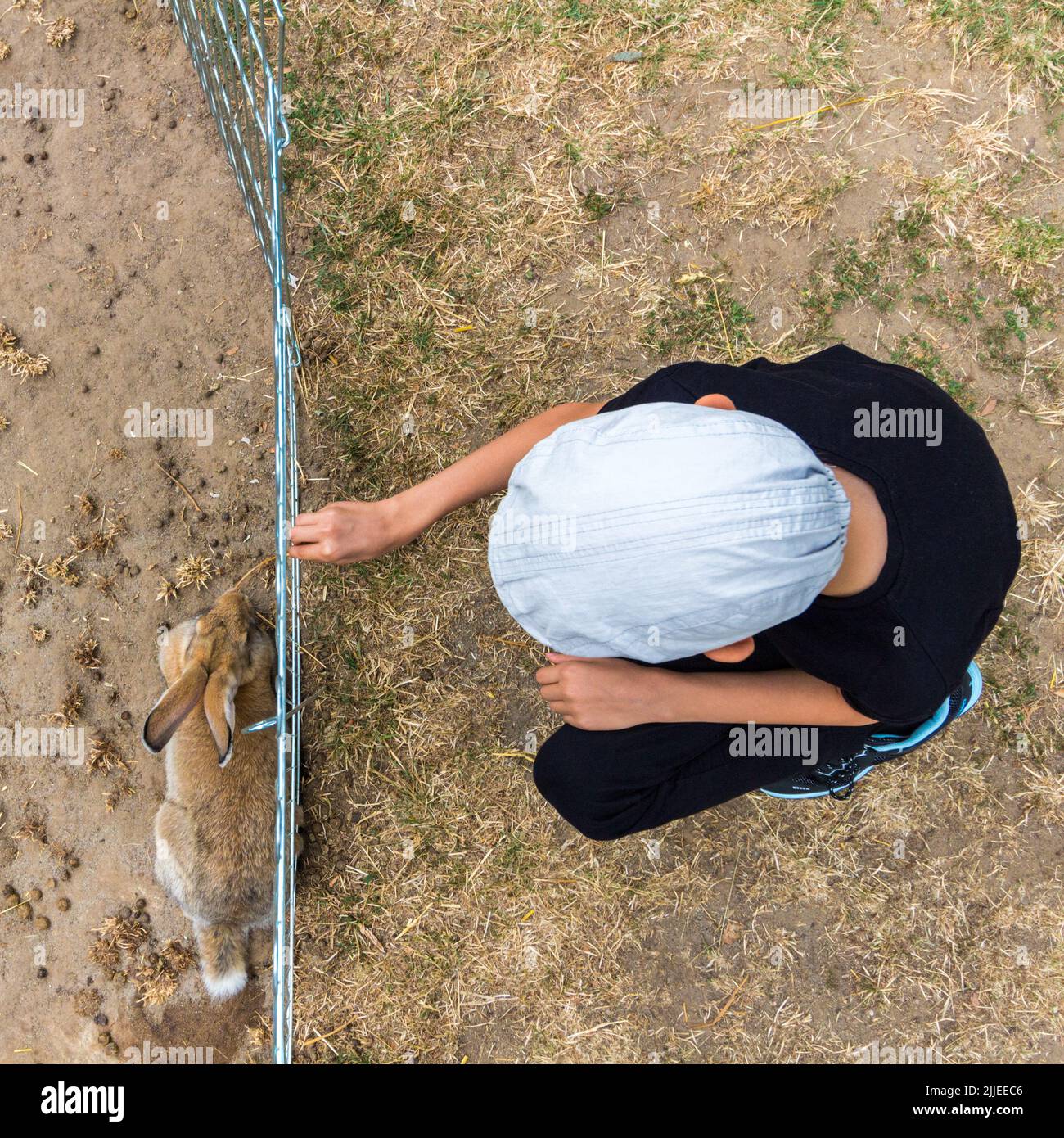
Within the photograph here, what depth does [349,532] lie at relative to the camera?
248 centimetres

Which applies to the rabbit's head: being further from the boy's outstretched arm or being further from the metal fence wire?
the boy's outstretched arm

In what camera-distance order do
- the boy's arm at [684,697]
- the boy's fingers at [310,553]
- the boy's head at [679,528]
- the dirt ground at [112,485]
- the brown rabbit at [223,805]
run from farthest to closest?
the dirt ground at [112,485]
the brown rabbit at [223,805]
the boy's fingers at [310,553]
the boy's arm at [684,697]
the boy's head at [679,528]

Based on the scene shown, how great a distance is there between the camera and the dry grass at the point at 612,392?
3.11 meters

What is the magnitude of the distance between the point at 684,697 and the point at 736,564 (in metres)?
0.87

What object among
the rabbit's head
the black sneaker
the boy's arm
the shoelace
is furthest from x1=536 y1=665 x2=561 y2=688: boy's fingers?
the rabbit's head

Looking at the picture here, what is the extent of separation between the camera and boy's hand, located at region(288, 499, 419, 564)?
→ 2.43m

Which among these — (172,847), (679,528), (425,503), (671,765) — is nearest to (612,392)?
(425,503)

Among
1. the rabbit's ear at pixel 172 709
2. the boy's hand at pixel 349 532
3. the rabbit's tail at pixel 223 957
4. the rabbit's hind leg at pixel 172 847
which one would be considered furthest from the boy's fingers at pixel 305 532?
the rabbit's tail at pixel 223 957

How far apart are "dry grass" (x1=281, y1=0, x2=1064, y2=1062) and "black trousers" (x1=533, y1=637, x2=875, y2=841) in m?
0.67

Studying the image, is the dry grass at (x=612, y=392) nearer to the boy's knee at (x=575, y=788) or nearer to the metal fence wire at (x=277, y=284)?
the metal fence wire at (x=277, y=284)

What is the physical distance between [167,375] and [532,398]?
1.46m

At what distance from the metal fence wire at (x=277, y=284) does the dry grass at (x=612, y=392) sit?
130mm
